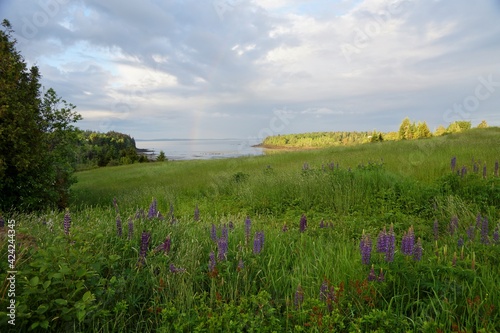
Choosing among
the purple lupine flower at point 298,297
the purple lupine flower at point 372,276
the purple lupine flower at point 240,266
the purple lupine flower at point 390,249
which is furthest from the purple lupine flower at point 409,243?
the purple lupine flower at point 240,266

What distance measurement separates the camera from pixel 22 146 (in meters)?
6.89

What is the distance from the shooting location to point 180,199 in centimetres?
940

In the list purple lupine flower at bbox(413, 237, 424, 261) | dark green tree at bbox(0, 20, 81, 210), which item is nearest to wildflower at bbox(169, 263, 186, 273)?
purple lupine flower at bbox(413, 237, 424, 261)

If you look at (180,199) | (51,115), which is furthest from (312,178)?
(51,115)

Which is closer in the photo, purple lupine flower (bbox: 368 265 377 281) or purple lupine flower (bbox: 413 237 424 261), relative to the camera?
purple lupine flower (bbox: 368 265 377 281)

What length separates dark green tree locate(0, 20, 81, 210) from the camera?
264 inches

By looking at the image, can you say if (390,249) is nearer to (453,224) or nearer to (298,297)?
(298,297)

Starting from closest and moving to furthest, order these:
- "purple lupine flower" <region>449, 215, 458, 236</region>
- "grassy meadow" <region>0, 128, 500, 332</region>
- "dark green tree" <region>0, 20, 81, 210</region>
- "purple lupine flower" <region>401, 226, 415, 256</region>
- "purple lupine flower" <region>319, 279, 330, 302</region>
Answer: "grassy meadow" <region>0, 128, 500, 332</region>
"purple lupine flower" <region>319, 279, 330, 302</region>
"purple lupine flower" <region>401, 226, 415, 256</region>
"purple lupine flower" <region>449, 215, 458, 236</region>
"dark green tree" <region>0, 20, 81, 210</region>

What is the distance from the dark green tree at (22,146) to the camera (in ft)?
22.0

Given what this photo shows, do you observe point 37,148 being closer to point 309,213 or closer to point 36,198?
point 36,198

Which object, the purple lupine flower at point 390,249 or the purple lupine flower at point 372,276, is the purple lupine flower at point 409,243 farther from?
the purple lupine flower at point 372,276

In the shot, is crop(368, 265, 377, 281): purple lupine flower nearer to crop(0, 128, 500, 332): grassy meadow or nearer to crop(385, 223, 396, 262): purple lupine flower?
crop(0, 128, 500, 332): grassy meadow

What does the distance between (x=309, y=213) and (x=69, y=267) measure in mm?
4819

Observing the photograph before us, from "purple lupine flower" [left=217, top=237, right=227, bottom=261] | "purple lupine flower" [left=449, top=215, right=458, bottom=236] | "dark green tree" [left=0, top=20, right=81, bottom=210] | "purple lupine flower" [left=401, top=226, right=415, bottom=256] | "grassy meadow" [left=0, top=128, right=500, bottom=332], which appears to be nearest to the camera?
"grassy meadow" [left=0, top=128, right=500, bottom=332]
